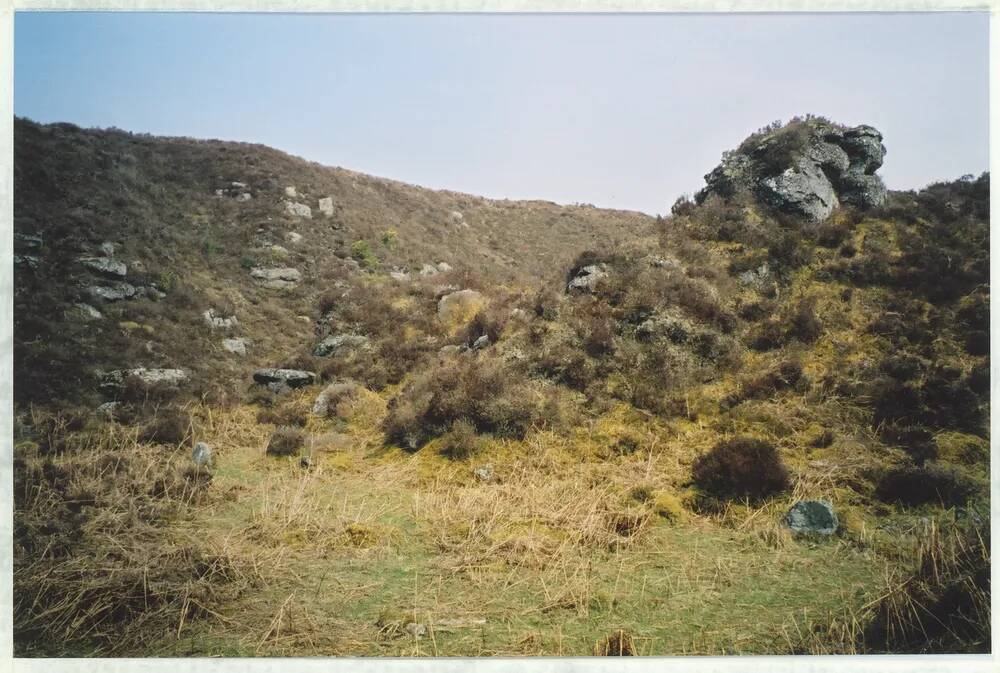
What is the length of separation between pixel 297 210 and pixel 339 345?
17406 millimetres

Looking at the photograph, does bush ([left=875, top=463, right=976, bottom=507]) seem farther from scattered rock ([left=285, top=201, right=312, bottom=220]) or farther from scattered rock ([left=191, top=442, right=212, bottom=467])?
scattered rock ([left=285, top=201, right=312, bottom=220])

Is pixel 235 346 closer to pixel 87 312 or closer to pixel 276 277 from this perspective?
pixel 87 312

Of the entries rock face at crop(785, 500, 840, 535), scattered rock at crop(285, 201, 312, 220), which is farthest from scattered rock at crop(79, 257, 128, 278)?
rock face at crop(785, 500, 840, 535)

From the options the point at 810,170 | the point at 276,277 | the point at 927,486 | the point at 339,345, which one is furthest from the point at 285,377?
the point at 810,170

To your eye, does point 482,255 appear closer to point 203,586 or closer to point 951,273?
point 951,273

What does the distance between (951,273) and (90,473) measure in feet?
62.4

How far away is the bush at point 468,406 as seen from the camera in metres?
10.2

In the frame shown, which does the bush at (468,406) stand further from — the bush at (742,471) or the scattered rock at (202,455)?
the scattered rock at (202,455)

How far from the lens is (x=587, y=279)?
1445 centimetres

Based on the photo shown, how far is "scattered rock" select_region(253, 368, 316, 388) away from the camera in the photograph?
14930mm

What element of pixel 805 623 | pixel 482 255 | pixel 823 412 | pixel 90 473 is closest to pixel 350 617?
pixel 805 623

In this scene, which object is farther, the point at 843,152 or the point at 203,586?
the point at 843,152

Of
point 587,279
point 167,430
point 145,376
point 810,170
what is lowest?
point 167,430

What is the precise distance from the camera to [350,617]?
17.9 ft
